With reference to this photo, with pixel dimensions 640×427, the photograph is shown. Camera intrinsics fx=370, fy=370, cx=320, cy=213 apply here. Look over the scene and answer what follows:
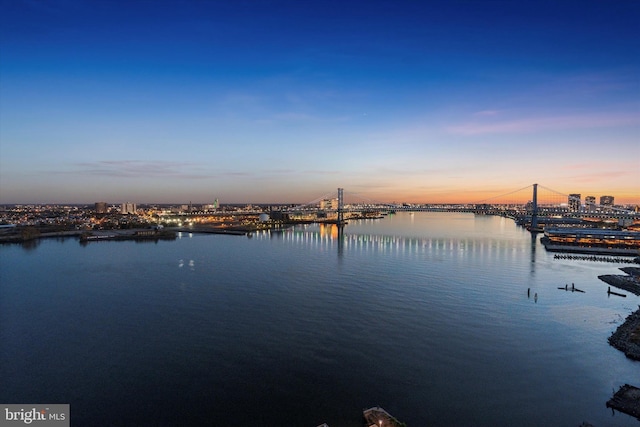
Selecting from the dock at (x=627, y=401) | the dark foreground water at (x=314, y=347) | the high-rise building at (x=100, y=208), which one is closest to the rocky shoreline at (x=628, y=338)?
the dark foreground water at (x=314, y=347)

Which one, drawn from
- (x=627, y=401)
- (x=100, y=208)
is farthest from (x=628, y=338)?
(x=100, y=208)

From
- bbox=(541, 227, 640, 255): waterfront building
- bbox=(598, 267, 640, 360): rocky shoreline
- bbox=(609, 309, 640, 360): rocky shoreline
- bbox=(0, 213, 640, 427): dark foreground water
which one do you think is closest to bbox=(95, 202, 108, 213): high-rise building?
bbox=(0, 213, 640, 427): dark foreground water

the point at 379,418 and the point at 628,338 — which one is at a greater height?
the point at 628,338

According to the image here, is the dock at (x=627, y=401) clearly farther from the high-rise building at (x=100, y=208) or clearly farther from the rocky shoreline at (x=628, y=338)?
the high-rise building at (x=100, y=208)

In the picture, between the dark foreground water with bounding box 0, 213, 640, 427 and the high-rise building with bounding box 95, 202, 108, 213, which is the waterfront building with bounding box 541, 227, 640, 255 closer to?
the dark foreground water with bounding box 0, 213, 640, 427

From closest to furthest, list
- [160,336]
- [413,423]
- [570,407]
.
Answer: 1. [413,423]
2. [570,407]
3. [160,336]

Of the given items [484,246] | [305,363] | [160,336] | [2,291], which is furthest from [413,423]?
[484,246]

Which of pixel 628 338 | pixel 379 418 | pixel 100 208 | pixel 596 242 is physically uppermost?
pixel 100 208

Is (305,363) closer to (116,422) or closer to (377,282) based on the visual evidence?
(116,422)

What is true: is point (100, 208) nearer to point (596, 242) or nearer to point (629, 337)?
point (596, 242)
